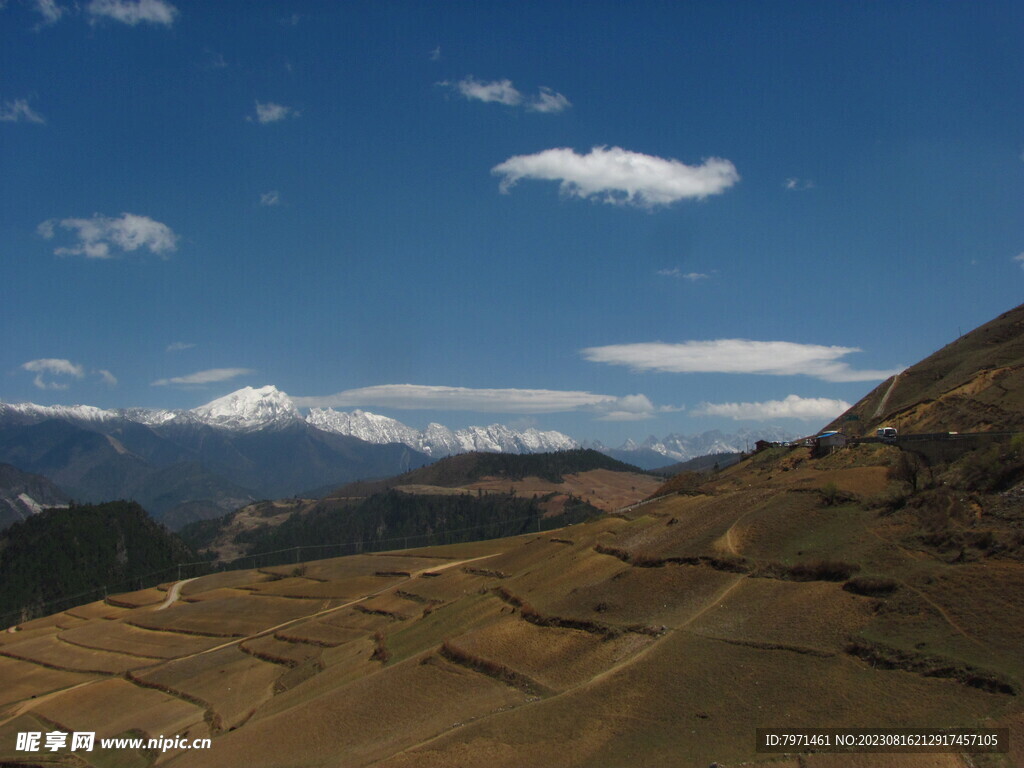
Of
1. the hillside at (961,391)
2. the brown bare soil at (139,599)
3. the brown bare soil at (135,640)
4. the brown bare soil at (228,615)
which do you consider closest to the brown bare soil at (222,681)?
the brown bare soil at (135,640)

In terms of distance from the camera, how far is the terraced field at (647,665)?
2681 centimetres

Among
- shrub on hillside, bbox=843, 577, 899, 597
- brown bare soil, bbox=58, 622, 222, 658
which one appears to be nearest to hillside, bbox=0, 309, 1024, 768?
shrub on hillside, bbox=843, 577, 899, 597

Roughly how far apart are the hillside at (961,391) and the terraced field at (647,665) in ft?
54.9

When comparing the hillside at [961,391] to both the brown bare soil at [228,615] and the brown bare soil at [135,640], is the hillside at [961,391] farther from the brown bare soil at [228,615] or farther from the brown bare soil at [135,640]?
the brown bare soil at [135,640]

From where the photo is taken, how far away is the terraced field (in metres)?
26.8

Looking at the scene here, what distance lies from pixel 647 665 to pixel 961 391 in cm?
6150

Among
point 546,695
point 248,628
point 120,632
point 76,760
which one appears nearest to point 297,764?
point 546,695

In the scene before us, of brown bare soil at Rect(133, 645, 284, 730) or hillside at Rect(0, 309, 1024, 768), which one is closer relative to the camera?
hillside at Rect(0, 309, 1024, 768)

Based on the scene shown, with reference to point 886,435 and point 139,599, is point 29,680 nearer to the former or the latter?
point 139,599

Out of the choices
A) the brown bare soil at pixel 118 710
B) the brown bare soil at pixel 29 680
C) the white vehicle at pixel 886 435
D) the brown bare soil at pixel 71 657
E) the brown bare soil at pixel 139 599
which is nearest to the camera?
the brown bare soil at pixel 118 710

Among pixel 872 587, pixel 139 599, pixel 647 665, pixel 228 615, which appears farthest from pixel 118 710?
pixel 139 599

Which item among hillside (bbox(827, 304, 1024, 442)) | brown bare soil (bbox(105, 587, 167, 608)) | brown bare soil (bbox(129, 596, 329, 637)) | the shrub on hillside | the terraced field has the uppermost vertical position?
hillside (bbox(827, 304, 1024, 442))

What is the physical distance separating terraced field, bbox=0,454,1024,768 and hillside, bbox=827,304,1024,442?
54.9ft

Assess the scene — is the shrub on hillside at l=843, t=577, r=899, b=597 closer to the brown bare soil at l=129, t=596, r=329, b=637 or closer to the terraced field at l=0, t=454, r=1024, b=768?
the terraced field at l=0, t=454, r=1024, b=768
